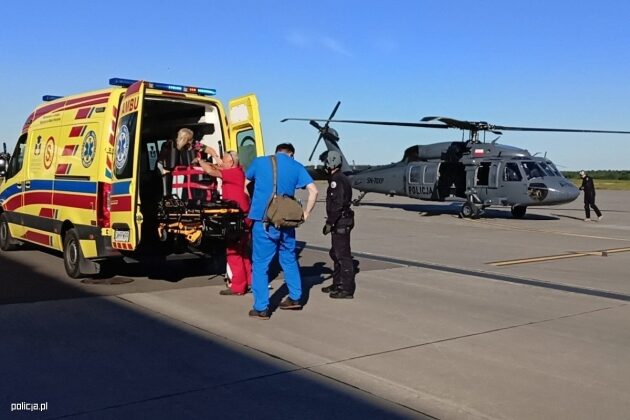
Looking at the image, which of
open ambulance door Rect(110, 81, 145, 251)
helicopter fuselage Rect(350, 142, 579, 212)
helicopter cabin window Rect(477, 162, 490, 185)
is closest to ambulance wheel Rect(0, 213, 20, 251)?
open ambulance door Rect(110, 81, 145, 251)

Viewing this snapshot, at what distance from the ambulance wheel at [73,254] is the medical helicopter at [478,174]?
494 inches

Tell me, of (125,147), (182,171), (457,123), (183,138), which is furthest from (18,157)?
(457,123)

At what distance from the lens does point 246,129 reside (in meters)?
8.36

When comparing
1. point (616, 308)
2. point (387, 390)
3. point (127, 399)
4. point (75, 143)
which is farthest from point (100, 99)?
point (616, 308)

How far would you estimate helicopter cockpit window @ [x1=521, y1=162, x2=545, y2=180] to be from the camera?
20141mm

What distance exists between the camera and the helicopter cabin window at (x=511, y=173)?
2033 centimetres

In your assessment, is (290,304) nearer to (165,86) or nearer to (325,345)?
(325,345)

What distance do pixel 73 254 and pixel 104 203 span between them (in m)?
1.15

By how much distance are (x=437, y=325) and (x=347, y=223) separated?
195 cm

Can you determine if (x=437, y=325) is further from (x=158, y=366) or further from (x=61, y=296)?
(x=61, y=296)

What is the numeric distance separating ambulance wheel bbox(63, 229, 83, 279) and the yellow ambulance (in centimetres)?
1

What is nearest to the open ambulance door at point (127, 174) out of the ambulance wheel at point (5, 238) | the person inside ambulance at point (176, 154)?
the person inside ambulance at point (176, 154)

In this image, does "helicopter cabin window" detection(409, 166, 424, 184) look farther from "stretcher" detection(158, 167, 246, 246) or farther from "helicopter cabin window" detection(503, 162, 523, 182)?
"stretcher" detection(158, 167, 246, 246)

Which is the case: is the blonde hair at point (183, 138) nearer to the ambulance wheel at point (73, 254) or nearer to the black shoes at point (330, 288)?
the ambulance wheel at point (73, 254)
